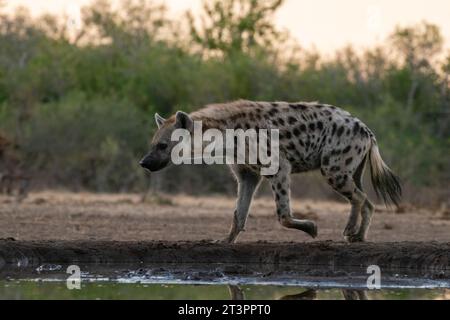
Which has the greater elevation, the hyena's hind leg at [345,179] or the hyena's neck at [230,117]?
the hyena's neck at [230,117]

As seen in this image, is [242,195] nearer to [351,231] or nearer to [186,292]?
[351,231]

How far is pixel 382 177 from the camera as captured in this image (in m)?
10.5

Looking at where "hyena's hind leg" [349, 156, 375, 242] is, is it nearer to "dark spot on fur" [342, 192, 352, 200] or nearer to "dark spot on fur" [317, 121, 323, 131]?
"dark spot on fur" [342, 192, 352, 200]

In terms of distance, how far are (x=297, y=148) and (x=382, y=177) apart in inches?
37.0

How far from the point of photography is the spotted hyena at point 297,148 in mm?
9844

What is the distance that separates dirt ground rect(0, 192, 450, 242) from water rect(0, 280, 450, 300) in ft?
8.00

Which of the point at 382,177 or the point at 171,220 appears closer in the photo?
the point at 382,177

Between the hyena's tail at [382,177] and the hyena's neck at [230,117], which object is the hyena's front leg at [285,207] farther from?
the hyena's tail at [382,177]

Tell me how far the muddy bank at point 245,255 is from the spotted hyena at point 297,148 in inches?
12.1

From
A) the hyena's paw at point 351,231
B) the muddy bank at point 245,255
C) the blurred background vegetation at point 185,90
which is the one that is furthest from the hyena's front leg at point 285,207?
the blurred background vegetation at point 185,90

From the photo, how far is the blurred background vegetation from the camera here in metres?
22.4

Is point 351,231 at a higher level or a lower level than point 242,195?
lower

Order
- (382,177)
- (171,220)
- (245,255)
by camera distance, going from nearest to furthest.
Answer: (245,255)
(382,177)
(171,220)

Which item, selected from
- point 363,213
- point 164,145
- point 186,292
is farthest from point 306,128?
point 186,292
